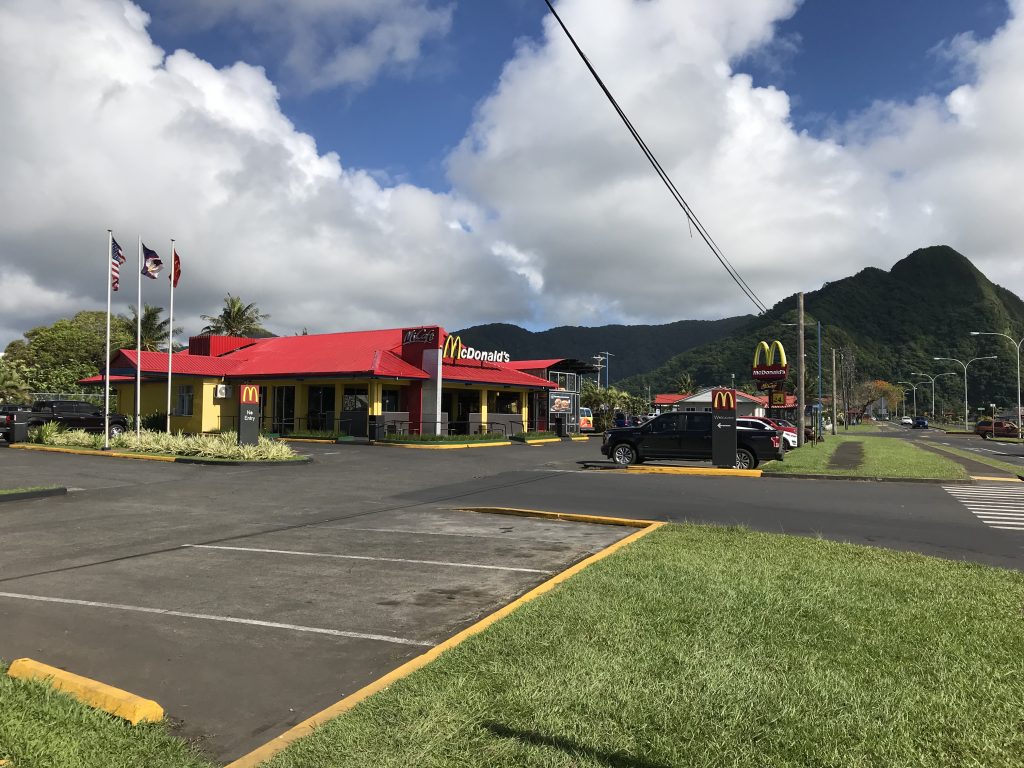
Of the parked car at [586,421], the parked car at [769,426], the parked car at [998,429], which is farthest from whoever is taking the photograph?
the parked car at [998,429]

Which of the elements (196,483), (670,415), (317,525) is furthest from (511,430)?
(317,525)

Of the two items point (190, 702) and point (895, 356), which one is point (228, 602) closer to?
point (190, 702)

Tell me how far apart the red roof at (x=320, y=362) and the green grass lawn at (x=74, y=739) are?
2859cm

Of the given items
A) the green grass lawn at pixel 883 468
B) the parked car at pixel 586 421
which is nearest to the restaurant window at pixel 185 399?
the parked car at pixel 586 421

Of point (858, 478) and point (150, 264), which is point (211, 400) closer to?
point (150, 264)

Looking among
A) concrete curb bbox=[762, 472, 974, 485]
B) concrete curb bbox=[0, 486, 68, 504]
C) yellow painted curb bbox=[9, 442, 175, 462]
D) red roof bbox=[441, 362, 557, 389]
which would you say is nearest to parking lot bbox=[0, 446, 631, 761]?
concrete curb bbox=[0, 486, 68, 504]

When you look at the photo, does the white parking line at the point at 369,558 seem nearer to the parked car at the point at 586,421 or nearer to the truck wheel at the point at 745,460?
the truck wheel at the point at 745,460

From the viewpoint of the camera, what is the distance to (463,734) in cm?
351

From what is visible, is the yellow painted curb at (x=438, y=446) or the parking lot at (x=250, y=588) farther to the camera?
the yellow painted curb at (x=438, y=446)

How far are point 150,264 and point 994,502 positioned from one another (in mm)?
27406

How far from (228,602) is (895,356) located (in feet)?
472

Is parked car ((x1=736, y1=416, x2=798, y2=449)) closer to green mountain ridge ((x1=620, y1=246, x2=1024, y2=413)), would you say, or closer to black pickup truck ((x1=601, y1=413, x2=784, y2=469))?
black pickup truck ((x1=601, y1=413, x2=784, y2=469))

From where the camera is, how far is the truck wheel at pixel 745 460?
2072 centimetres

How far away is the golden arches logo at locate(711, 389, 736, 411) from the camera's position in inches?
779
